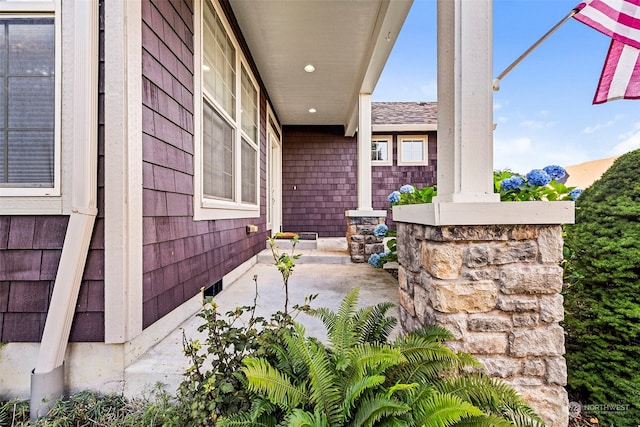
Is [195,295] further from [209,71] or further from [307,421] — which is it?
[209,71]

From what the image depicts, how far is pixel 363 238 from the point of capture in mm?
4422

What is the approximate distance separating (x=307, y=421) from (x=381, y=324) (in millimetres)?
740

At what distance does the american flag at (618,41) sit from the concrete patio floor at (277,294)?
203 cm

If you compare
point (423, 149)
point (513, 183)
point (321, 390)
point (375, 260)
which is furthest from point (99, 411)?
point (423, 149)

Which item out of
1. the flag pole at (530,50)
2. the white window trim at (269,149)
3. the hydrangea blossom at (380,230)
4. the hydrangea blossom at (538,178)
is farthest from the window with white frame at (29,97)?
the white window trim at (269,149)

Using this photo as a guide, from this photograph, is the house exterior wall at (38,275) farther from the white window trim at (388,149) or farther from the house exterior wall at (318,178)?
the white window trim at (388,149)

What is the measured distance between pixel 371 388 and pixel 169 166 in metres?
1.81

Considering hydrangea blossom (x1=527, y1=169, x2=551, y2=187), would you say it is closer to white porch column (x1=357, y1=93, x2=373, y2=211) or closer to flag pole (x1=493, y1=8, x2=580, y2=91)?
flag pole (x1=493, y1=8, x2=580, y2=91)

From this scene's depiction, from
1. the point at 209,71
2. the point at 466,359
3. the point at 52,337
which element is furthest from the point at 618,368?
the point at 209,71

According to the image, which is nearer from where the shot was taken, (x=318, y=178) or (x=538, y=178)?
(x=538, y=178)

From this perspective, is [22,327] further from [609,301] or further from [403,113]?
[403,113]

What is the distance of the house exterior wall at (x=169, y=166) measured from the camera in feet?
5.64

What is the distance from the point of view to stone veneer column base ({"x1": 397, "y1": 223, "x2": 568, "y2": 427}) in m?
1.35

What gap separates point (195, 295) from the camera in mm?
2320
